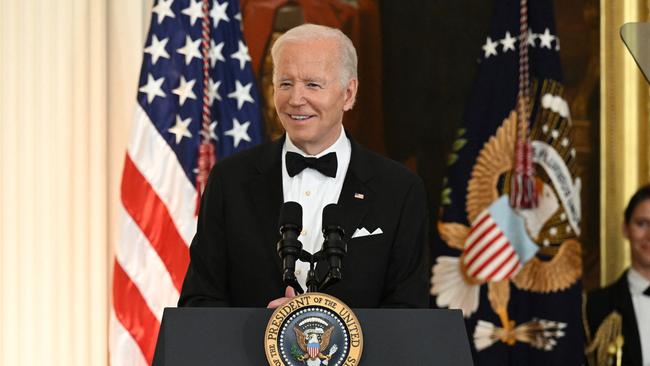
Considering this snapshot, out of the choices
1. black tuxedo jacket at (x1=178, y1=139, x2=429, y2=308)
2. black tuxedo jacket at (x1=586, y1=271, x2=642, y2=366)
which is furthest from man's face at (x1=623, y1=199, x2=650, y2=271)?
black tuxedo jacket at (x1=178, y1=139, x2=429, y2=308)

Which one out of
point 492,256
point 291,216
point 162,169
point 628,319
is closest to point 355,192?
point 291,216

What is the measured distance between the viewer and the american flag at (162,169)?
481 centimetres

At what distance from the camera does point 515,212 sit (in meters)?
5.35

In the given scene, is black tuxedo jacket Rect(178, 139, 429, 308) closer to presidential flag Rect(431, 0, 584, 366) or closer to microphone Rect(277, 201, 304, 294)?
microphone Rect(277, 201, 304, 294)

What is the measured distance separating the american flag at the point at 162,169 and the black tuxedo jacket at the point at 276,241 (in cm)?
174

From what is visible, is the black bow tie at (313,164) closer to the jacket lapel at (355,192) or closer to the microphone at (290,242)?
the jacket lapel at (355,192)

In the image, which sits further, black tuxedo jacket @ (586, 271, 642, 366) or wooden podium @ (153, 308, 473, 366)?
black tuxedo jacket @ (586, 271, 642, 366)

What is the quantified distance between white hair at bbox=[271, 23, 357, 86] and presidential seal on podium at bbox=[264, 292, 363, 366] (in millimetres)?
1051

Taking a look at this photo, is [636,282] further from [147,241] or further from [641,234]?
[147,241]

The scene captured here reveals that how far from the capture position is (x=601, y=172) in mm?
6020

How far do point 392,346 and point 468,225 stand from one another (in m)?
3.29

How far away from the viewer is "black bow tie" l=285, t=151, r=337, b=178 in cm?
309

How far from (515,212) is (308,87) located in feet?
8.55

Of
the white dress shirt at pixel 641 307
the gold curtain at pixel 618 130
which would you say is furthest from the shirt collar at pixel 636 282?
the gold curtain at pixel 618 130
